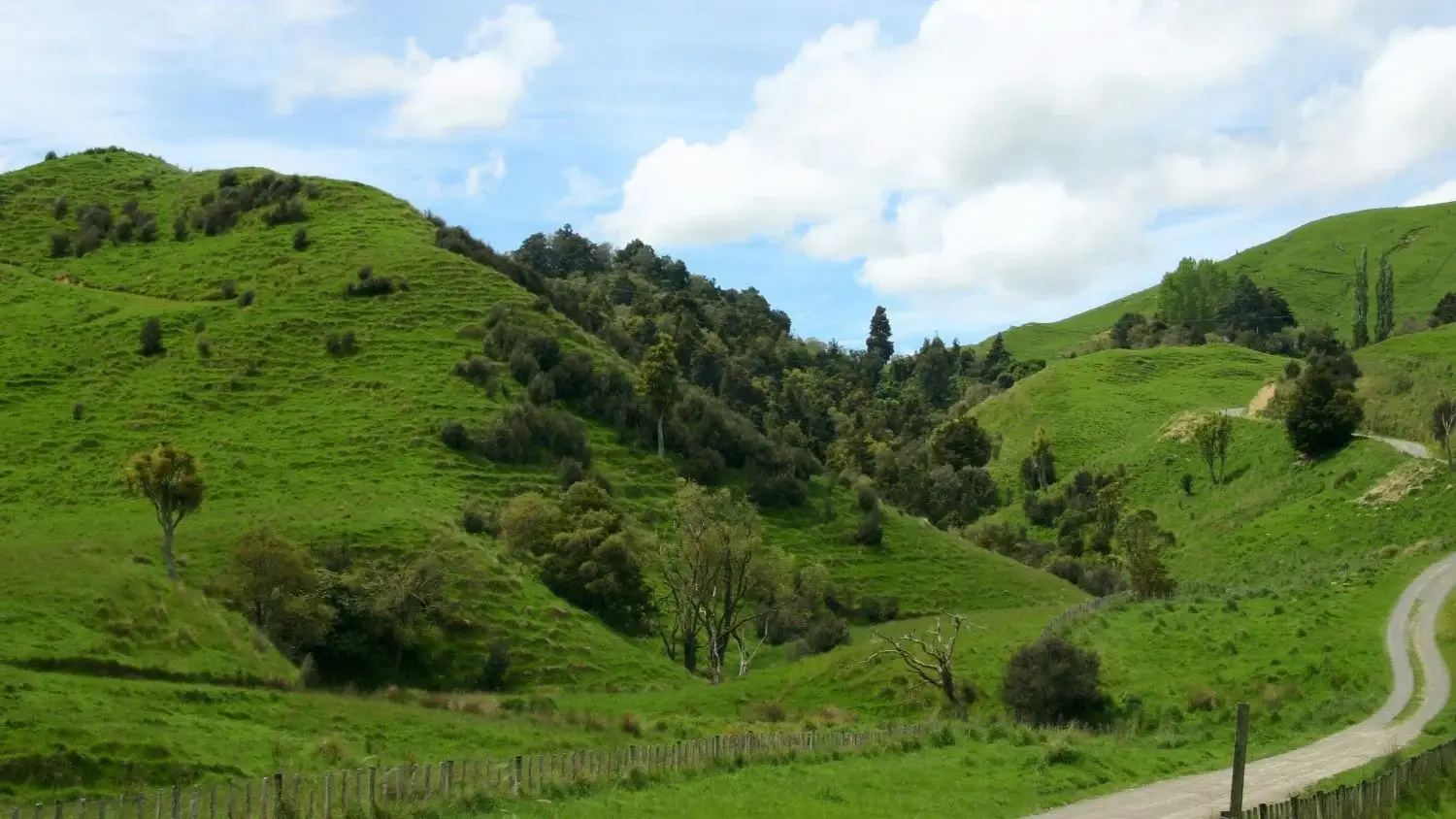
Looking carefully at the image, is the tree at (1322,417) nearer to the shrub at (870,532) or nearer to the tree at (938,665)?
the shrub at (870,532)

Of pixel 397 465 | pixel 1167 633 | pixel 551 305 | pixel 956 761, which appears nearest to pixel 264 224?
pixel 551 305

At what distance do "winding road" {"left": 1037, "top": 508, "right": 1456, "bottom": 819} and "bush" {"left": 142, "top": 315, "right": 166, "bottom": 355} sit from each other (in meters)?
69.5

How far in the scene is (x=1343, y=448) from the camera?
8675 centimetres

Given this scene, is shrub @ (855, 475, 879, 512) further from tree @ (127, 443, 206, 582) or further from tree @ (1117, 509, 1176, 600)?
tree @ (127, 443, 206, 582)

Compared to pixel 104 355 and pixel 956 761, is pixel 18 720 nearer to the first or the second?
pixel 956 761

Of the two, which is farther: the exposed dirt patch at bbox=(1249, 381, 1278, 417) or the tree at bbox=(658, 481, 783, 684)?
the exposed dirt patch at bbox=(1249, 381, 1278, 417)

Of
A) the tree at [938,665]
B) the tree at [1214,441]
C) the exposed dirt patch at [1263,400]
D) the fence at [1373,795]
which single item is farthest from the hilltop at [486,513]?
the exposed dirt patch at [1263,400]

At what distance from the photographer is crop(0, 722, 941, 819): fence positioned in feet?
62.0

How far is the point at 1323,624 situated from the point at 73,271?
88968mm

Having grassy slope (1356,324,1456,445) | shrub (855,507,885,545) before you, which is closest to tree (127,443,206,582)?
shrub (855,507,885,545)

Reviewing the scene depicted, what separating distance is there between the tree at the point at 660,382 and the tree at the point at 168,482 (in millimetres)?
38188

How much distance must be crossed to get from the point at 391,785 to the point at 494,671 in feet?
96.2

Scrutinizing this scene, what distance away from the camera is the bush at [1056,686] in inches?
1587

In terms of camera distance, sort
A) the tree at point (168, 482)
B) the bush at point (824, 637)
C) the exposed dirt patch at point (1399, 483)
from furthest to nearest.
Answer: the exposed dirt patch at point (1399, 483) < the bush at point (824, 637) < the tree at point (168, 482)
